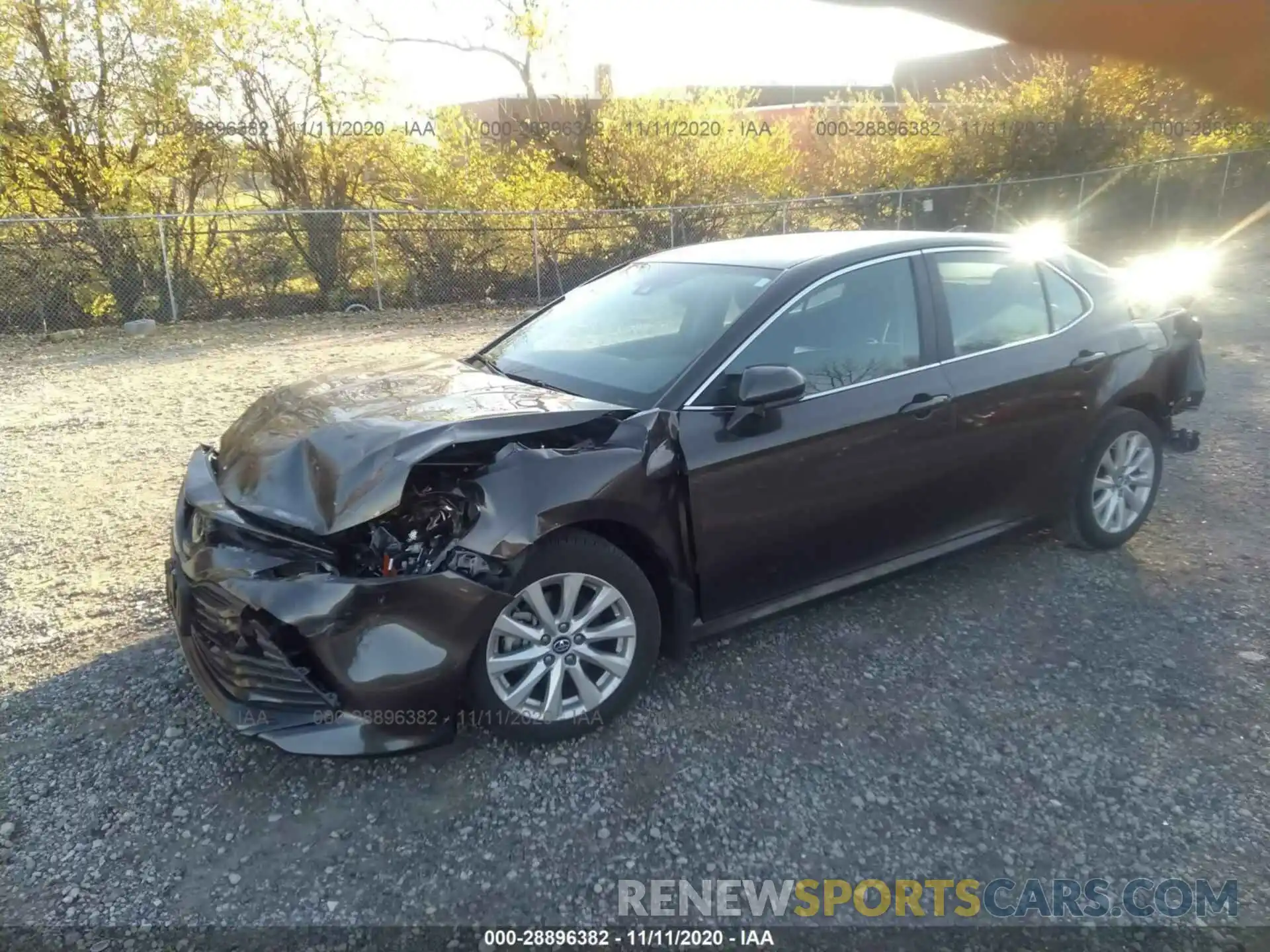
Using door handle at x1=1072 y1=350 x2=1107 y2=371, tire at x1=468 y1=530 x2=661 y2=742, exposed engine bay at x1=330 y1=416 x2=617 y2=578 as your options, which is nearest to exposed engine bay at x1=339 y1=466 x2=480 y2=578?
exposed engine bay at x1=330 y1=416 x2=617 y2=578

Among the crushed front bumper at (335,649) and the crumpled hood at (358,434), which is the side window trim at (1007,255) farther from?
the crushed front bumper at (335,649)

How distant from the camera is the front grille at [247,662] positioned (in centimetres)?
270

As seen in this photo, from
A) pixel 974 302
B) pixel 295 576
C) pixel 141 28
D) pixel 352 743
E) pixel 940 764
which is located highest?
pixel 141 28

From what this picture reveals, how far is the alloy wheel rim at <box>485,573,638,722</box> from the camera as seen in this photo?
2.89m

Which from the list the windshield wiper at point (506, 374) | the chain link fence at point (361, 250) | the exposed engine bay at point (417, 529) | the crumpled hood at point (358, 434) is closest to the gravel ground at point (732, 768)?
the exposed engine bay at point (417, 529)

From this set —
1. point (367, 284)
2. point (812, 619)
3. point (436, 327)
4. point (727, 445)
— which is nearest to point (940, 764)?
point (812, 619)

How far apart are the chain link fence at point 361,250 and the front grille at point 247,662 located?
11.7 metres

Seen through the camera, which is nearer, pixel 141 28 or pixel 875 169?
pixel 141 28

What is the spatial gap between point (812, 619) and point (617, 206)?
559 inches

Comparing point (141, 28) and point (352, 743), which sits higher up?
point (141, 28)

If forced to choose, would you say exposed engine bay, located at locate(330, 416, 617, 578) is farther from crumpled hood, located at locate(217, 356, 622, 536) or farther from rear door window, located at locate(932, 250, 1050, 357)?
rear door window, located at locate(932, 250, 1050, 357)

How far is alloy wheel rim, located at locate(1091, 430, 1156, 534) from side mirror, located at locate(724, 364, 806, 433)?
83.7 inches

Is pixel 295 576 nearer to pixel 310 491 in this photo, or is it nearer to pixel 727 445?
pixel 310 491

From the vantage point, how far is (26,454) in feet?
21.3
